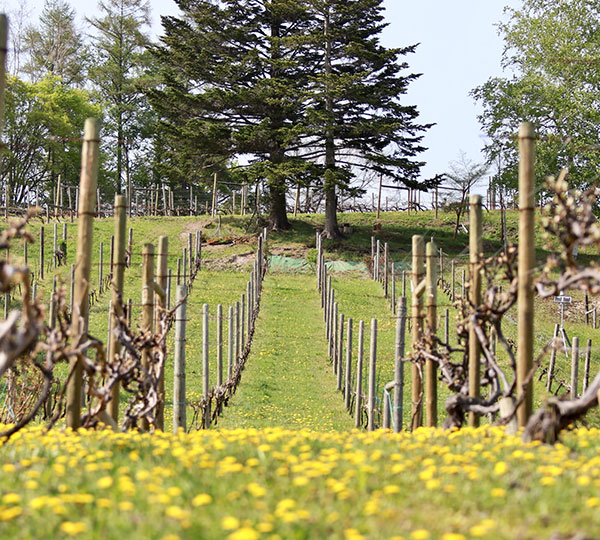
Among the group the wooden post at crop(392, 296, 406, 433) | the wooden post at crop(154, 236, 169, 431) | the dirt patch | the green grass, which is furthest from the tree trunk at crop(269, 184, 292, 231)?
the green grass

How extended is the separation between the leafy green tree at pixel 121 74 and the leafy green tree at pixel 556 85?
78.4ft

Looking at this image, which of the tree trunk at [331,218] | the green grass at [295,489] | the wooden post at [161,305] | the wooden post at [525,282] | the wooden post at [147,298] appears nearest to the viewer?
the green grass at [295,489]

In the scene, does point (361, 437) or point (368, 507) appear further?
point (361, 437)

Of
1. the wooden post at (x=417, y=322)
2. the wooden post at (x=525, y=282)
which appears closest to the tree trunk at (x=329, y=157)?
the wooden post at (x=417, y=322)

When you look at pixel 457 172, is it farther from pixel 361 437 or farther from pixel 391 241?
pixel 361 437

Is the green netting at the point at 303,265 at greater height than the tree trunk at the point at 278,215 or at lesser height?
lesser

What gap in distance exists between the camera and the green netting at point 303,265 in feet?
112

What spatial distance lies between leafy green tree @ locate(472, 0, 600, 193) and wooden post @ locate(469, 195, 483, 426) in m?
29.9

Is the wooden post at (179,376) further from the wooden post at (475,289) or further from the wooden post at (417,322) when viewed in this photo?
the wooden post at (475,289)

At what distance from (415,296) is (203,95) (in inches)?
1124

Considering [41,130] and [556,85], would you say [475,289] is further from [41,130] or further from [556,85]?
[41,130]

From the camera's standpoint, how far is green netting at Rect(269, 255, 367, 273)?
112ft

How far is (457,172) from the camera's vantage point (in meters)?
45.8

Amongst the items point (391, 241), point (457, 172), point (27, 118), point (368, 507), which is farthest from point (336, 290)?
point (27, 118)
